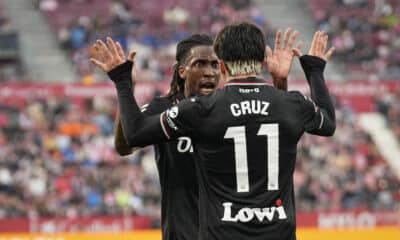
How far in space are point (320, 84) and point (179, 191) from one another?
4.00 ft

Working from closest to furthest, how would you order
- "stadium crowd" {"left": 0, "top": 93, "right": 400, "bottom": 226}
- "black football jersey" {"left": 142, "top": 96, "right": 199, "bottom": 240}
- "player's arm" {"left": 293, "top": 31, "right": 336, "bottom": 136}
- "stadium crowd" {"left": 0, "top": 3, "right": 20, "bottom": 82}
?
"player's arm" {"left": 293, "top": 31, "right": 336, "bottom": 136} < "black football jersey" {"left": 142, "top": 96, "right": 199, "bottom": 240} < "stadium crowd" {"left": 0, "top": 93, "right": 400, "bottom": 226} < "stadium crowd" {"left": 0, "top": 3, "right": 20, "bottom": 82}

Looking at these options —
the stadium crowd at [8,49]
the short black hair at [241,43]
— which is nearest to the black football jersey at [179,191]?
the short black hair at [241,43]

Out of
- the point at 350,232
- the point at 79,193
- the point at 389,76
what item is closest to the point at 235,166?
the point at 350,232

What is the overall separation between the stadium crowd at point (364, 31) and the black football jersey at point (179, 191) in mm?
16953

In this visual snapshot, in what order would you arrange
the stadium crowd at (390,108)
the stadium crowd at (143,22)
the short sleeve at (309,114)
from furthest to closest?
the stadium crowd at (143,22) < the stadium crowd at (390,108) < the short sleeve at (309,114)

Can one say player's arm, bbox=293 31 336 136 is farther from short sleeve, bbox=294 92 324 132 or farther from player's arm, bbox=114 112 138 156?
player's arm, bbox=114 112 138 156

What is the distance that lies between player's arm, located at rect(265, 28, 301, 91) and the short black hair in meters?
0.42

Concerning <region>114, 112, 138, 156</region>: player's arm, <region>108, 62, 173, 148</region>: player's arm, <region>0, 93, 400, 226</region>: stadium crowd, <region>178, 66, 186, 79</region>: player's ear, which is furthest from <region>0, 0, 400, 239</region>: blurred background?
<region>108, 62, 173, 148</region>: player's arm

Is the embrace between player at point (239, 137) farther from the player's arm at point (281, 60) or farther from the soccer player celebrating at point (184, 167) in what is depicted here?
the soccer player celebrating at point (184, 167)

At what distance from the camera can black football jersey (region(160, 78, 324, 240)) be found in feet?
14.9

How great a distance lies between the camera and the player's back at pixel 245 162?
454cm

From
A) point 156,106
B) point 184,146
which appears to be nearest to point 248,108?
point 184,146

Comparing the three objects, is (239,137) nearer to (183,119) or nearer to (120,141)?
(183,119)

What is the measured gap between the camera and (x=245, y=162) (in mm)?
4547
